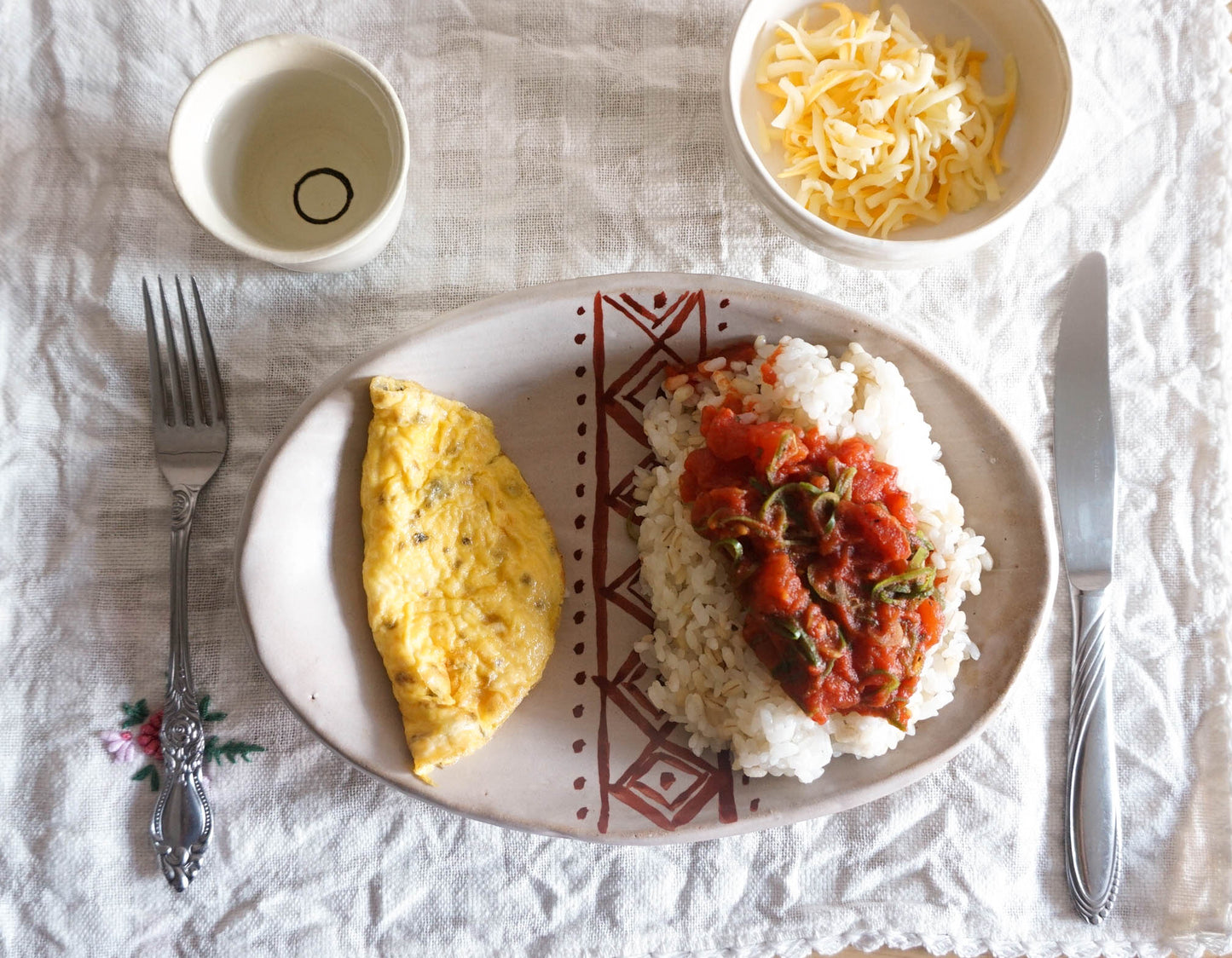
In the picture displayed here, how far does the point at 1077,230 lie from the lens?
101 inches

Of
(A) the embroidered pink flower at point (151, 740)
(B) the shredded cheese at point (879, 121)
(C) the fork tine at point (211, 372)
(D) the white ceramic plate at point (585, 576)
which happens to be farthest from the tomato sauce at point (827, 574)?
(A) the embroidered pink flower at point (151, 740)

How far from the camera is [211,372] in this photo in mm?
2377

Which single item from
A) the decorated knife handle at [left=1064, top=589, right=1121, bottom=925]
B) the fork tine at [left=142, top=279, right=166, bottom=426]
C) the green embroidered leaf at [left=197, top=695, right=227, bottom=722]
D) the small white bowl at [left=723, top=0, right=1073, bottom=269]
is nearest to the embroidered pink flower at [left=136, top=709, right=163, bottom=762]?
the green embroidered leaf at [left=197, top=695, right=227, bottom=722]

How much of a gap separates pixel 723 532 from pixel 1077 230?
1522 mm

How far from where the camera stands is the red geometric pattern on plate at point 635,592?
2.13 meters

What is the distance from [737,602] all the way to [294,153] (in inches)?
66.7

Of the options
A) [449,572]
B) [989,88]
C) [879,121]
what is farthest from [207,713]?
[989,88]

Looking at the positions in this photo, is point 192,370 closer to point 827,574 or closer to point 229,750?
point 229,750

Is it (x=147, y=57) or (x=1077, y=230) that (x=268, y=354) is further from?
(x=1077, y=230)

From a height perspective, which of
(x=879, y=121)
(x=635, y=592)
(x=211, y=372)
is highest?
(x=879, y=121)

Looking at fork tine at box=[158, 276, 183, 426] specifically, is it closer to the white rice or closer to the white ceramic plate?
the white ceramic plate

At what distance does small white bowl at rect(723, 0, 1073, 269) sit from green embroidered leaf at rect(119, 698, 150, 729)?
214cm

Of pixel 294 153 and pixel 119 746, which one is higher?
pixel 294 153

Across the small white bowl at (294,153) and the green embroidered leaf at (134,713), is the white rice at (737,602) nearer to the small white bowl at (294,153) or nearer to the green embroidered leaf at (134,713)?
the small white bowl at (294,153)
